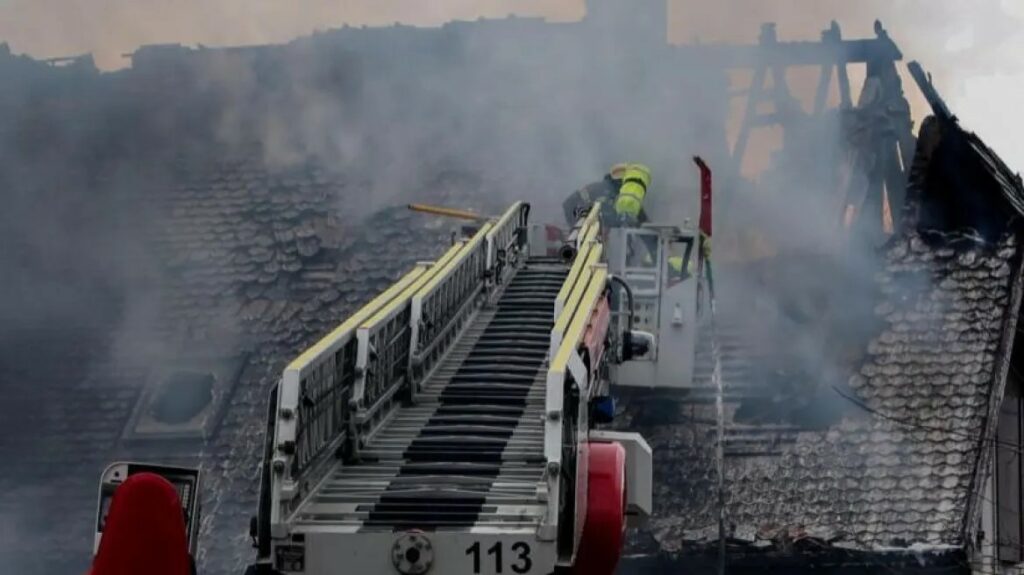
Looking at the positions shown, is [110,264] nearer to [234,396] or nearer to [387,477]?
[234,396]

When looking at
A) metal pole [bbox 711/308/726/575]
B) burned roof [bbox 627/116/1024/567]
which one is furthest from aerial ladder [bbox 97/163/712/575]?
burned roof [bbox 627/116/1024/567]

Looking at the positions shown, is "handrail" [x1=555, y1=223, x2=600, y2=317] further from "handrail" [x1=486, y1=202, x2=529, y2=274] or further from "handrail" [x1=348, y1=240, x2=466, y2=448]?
"handrail" [x1=348, y1=240, x2=466, y2=448]

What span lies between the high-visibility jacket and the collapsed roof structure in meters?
2.19

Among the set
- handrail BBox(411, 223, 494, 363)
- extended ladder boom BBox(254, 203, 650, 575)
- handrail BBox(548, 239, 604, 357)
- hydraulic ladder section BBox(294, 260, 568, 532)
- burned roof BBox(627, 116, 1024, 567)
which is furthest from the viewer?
burned roof BBox(627, 116, 1024, 567)

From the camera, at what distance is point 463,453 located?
339 inches

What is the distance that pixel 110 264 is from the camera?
62.6 ft

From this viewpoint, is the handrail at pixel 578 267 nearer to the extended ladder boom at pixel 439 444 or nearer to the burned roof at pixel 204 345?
the extended ladder boom at pixel 439 444

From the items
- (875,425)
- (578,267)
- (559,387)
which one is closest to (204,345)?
(875,425)

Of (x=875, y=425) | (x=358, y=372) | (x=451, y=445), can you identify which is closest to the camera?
(x=358, y=372)

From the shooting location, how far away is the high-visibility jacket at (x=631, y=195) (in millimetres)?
13742

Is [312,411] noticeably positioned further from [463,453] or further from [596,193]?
[596,193]

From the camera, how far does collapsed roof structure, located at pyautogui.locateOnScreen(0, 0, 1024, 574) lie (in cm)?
1505

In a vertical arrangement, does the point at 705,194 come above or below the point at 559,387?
above

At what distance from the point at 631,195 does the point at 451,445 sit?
224 inches
